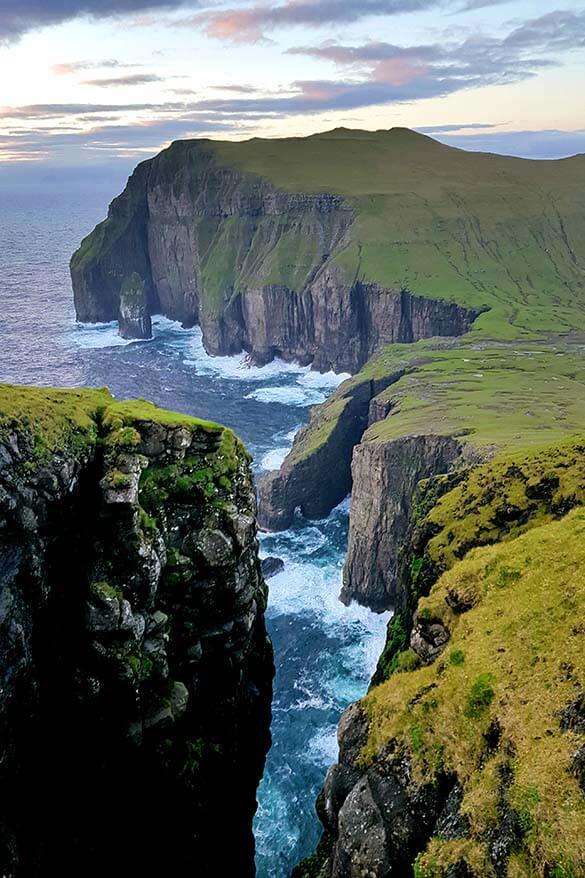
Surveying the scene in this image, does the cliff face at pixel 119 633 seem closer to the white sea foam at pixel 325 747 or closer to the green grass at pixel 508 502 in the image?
the green grass at pixel 508 502

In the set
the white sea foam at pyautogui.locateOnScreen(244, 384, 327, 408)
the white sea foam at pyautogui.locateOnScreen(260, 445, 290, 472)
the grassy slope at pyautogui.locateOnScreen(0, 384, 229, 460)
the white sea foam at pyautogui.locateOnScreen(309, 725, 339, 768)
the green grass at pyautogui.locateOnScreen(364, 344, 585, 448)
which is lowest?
the white sea foam at pyautogui.locateOnScreen(309, 725, 339, 768)

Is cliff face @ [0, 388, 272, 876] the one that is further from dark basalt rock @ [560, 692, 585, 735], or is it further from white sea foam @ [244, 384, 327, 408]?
white sea foam @ [244, 384, 327, 408]

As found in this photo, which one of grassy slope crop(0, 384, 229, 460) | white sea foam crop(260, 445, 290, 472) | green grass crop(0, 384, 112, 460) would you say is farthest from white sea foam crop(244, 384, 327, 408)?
green grass crop(0, 384, 112, 460)

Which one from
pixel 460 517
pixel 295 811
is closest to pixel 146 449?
pixel 460 517

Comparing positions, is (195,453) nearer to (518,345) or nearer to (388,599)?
(388,599)

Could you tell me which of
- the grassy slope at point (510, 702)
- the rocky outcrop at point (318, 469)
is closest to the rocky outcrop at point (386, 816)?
the grassy slope at point (510, 702)
